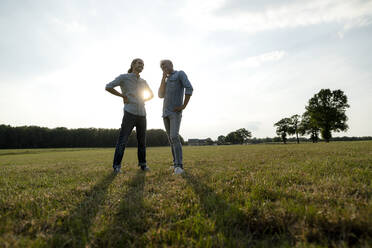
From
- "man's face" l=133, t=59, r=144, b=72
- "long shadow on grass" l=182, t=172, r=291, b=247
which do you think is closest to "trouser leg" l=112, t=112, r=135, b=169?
"man's face" l=133, t=59, r=144, b=72

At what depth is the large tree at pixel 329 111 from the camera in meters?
41.6

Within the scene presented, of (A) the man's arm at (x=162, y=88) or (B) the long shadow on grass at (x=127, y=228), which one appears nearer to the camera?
(B) the long shadow on grass at (x=127, y=228)

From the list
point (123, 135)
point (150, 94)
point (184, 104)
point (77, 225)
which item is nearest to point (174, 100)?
point (184, 104)

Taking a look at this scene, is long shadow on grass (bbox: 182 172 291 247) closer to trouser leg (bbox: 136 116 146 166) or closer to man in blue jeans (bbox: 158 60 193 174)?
man in blue jeans (bbox: 158 60 193 174)

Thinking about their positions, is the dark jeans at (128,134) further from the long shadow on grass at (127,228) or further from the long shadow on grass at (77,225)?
the long shadow on grass at (127,228)

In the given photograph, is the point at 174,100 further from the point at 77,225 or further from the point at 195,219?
the point at 77,225

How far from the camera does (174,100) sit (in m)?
4.80

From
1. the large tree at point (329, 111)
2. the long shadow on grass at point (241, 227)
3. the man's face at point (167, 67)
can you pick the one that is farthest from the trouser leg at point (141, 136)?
the large tree at point (329, 111)

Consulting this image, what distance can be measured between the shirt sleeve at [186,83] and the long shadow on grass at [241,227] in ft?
9.98

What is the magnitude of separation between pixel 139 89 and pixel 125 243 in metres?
4.52

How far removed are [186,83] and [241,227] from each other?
361cm

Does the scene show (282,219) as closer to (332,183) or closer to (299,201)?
(299,201)

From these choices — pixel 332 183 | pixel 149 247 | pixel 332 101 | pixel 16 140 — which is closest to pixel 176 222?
pixel 149 247

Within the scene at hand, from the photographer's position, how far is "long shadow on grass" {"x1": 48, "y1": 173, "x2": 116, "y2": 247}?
1482 mm
